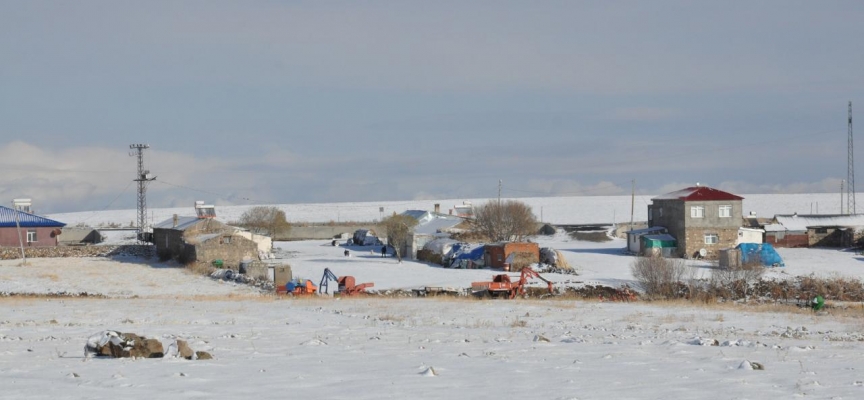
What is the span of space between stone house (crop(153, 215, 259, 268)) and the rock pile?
132 ft

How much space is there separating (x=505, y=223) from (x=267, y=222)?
26.3 metres

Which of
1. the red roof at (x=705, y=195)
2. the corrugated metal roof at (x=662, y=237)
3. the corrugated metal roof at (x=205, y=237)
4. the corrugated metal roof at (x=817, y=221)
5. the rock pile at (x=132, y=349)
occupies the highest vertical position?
the red roof at (x=705, y=195)

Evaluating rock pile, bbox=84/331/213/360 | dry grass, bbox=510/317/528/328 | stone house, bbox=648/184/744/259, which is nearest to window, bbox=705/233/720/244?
stone house, bbox=648/184/744/259

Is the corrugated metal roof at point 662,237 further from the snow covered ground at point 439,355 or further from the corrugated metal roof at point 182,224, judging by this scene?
the snow covered ground at point 439,355

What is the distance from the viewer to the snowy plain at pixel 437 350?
11.0 m

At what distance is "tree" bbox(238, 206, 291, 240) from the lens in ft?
284

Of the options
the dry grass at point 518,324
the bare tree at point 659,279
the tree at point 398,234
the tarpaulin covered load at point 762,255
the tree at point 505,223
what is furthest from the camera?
the tree at point 505,223

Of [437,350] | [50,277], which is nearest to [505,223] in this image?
[50,277]

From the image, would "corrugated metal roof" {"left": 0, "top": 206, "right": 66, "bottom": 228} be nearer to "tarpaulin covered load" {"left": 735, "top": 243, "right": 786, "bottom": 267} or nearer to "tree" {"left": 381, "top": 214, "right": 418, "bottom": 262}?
"tree" {"left": 381, "top": 214, "right": 418, "bottom": 262}

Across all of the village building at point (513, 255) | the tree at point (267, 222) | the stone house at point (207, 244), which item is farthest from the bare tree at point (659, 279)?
the tree at point (267, 222)

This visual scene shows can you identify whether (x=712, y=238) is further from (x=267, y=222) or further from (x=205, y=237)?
(x=267, y=222)

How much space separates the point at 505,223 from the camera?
72.9 m

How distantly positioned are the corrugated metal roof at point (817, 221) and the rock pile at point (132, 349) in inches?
2450

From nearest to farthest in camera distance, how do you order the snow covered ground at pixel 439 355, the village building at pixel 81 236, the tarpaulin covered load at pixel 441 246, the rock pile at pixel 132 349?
the snow covered ground at pixel 439 355, the rock pile at pixel 132 349, the tarpaulin covered load at pixel 441 246, the village building at pixel 81 236
